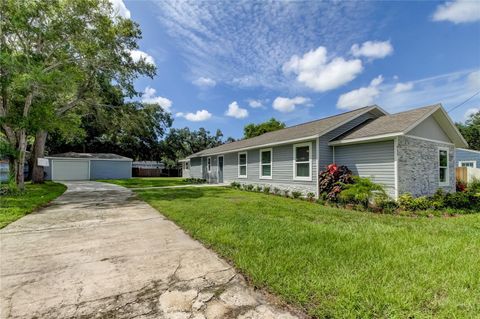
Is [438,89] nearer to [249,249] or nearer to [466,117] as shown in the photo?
[249,249]

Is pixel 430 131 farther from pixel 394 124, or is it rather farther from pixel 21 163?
pixel 21 163

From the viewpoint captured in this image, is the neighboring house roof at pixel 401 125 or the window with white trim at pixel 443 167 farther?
the window with white trim at pixel 443 167

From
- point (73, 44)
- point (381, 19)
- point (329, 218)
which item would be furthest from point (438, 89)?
point (73, 44)

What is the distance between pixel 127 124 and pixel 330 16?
17394mm

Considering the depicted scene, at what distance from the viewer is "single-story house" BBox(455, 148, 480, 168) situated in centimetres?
2053

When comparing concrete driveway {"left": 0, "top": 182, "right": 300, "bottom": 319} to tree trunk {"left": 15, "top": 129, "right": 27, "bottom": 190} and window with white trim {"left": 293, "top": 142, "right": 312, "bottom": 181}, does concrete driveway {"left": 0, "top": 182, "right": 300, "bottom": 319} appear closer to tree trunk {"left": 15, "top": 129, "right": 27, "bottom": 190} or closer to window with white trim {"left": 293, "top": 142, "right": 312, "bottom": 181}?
window with white trim {"left": 293, "top": 142, "right": 312, "bottom": 181}

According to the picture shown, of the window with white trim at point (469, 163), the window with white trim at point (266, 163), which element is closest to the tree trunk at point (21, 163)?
the window with white trim at point (266, 163)

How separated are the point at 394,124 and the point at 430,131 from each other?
2.48 meters

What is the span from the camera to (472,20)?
931 cm

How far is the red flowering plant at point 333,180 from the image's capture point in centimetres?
907

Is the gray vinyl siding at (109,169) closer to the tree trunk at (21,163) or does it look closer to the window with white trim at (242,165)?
the tree trunk at (21,163)

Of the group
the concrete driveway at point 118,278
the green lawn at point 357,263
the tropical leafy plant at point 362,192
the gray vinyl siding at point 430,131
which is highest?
the gray vinyl siding at point 430,131

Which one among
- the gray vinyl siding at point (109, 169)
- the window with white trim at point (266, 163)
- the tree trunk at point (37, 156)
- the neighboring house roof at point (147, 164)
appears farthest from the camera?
the neighboring house roof at point (147, 164)

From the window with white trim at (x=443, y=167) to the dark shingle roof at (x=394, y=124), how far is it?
231 centimetres
